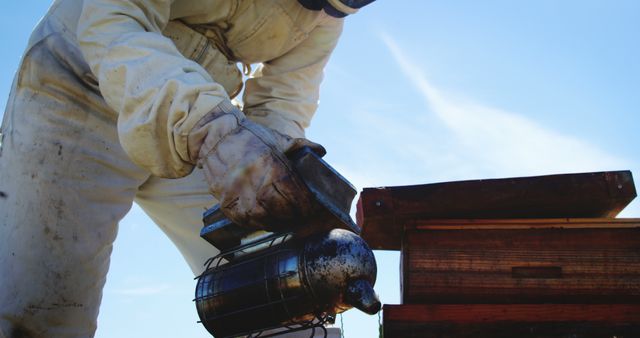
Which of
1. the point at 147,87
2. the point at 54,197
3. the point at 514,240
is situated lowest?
the point at 514,240

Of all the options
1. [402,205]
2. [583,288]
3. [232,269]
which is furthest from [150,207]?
[583,288]

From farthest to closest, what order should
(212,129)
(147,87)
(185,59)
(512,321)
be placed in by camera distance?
1. (512,321)
2. (185,59)
3. (147,87)
4. (212,129)

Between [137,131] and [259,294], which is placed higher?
[137,131]

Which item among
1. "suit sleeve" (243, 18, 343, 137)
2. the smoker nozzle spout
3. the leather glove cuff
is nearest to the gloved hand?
the leather glove cuff

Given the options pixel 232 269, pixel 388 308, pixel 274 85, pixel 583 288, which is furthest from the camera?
pixel 274 85

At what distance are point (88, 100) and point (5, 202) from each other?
0.46m

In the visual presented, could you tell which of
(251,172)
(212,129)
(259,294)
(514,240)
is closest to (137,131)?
(212,129)

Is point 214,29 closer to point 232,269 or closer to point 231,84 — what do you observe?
point 231,84

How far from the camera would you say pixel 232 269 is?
1.76 m

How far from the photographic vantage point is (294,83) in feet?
10.4

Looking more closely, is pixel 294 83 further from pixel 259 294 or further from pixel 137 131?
pixel 259 294

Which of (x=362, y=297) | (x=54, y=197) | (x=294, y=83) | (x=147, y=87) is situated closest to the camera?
(x=362, y=297)

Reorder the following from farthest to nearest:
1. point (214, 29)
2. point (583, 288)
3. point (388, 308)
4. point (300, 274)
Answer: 1. point (214, 29)
2. point (583, 288)
3. point (388, 308)
4. point (300, 274)

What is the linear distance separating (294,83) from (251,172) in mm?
1486
